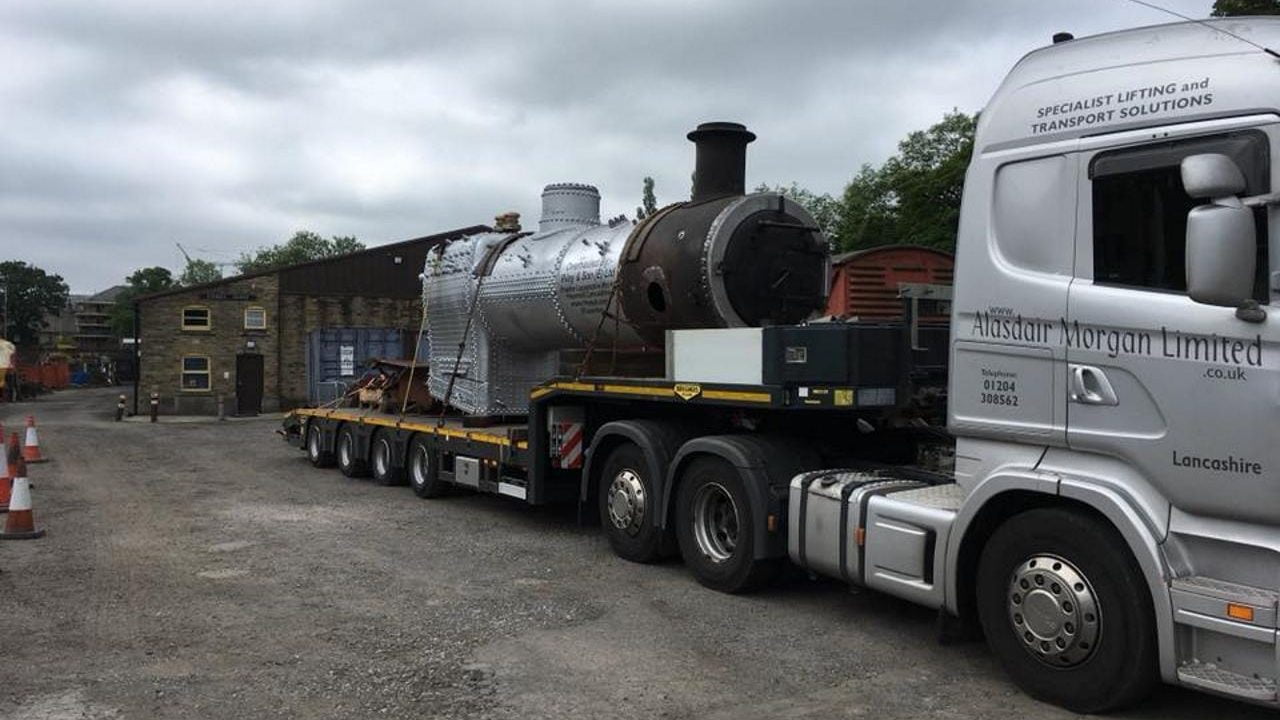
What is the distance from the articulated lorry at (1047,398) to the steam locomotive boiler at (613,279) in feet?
→ 0.13

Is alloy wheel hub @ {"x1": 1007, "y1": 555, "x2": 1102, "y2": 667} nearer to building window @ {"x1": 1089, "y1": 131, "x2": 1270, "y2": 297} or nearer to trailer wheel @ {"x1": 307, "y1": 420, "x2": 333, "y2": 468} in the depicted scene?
building window @ {"x1": 1089, "y1": 131, "x2": 1270, "y2": 297}

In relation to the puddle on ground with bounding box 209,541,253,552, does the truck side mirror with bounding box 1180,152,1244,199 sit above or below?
above

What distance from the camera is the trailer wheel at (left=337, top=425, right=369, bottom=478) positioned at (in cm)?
1411

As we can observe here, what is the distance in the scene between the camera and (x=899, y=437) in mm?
7195

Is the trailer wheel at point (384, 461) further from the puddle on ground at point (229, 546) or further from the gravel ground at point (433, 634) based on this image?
the puddle on ground at point (229, 546)

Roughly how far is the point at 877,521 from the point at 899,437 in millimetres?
1525

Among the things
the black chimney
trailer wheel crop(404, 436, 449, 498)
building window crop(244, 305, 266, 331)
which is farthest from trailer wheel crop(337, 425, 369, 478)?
building window crop(244, 305, 266, 331)

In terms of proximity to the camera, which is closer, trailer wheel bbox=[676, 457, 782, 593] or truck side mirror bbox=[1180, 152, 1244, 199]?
truck side mirror bbox=[1180, 152, 1244, 199]

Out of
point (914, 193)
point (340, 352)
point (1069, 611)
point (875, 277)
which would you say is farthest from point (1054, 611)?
point (914, 193)

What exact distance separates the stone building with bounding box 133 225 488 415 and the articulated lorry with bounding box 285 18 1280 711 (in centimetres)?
2361

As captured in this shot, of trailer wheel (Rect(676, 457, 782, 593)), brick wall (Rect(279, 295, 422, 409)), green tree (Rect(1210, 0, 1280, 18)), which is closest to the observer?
trailer wheel (Rect(676, 457, 782, 593))

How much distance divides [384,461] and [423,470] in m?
1.36

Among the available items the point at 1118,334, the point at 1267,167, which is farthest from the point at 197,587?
the point at 1267,167

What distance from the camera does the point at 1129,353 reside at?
456cm
